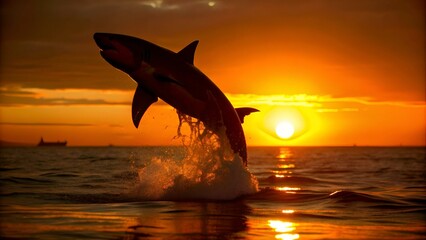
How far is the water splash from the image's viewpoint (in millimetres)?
14641

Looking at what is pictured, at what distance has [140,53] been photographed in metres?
13.6

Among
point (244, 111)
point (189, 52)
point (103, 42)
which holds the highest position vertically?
point (189, 52)

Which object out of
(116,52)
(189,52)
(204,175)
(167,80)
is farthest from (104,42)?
(204,175)

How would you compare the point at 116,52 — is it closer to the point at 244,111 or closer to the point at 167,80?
the point at 167,80

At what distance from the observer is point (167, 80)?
13.6 metres

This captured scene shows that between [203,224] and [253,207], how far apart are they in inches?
117

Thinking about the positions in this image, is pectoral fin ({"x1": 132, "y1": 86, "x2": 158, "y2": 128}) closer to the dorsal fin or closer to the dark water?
the dorsal fin

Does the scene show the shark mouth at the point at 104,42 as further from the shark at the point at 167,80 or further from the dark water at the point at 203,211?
the dark water at the point at 203,211

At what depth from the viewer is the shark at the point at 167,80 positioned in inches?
533

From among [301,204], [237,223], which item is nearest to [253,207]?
[301,204]

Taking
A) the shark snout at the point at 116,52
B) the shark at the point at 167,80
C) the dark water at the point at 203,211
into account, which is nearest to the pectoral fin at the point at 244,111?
the shark at the point at 167,80

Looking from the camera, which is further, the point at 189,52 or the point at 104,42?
the point at 189,52

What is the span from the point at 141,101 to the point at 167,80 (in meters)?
1.22

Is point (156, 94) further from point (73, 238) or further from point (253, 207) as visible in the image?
point (73, 238)
